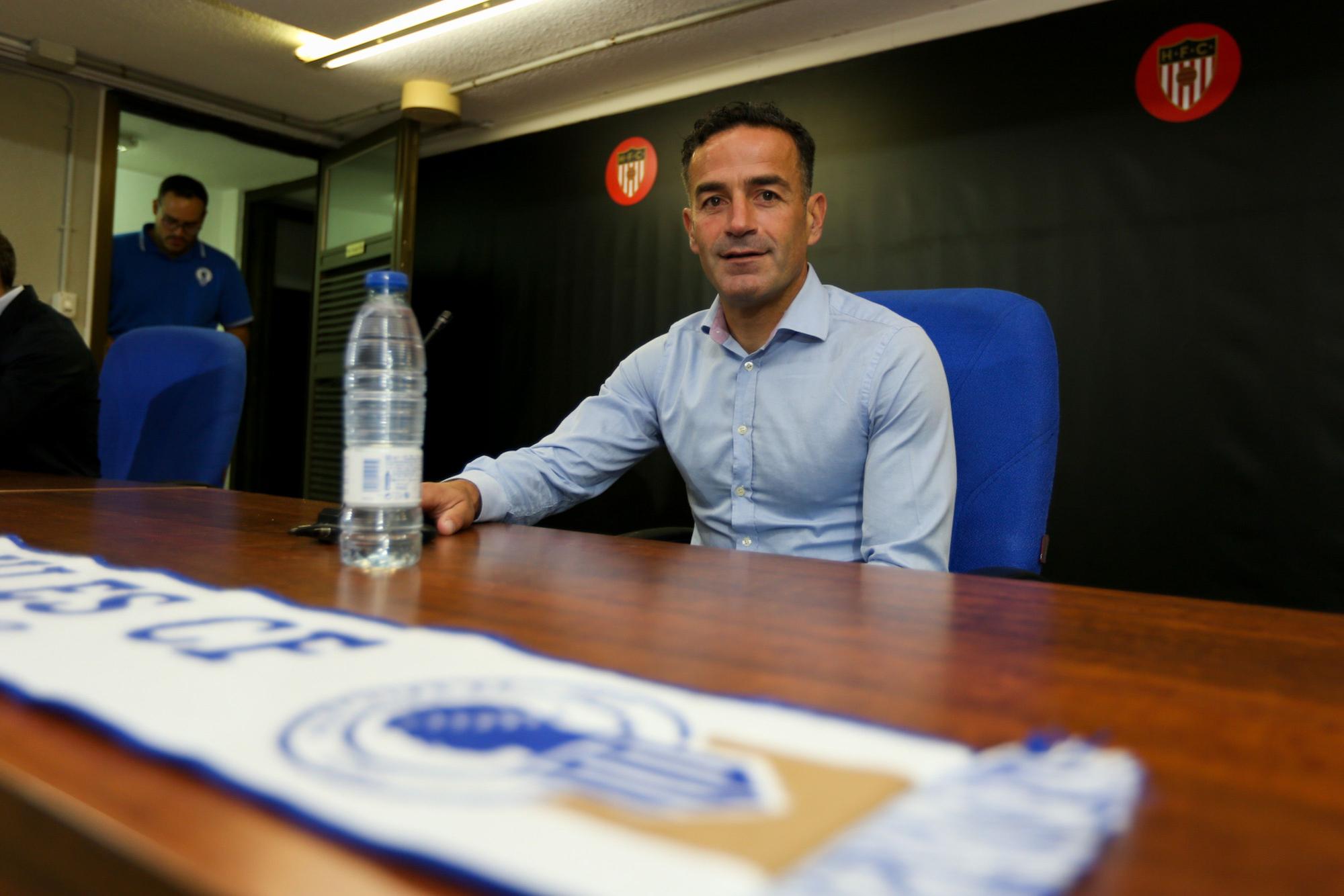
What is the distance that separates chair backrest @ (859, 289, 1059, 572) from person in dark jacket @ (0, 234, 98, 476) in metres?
2.24

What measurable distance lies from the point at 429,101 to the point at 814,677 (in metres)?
3.96

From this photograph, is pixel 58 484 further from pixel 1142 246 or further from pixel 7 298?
pixel 1142 246

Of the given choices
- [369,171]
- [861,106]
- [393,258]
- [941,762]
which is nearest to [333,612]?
[941,762]

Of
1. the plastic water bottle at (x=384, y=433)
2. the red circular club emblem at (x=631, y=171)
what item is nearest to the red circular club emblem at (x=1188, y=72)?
the red circular club emblem at (x=631, y=171)

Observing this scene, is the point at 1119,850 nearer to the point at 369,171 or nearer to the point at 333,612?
the point at 333,612

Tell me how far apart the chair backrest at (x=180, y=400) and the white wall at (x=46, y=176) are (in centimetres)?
211

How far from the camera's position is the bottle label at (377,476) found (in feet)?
2.35

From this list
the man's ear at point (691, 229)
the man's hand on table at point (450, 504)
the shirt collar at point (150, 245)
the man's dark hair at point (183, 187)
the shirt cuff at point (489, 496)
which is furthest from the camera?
the shirt collar at point (150, 245)

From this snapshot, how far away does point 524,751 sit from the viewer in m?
0.32

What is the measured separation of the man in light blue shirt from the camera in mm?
1307

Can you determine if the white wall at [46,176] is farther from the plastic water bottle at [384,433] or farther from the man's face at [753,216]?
the plastic water bottle at [384,433]

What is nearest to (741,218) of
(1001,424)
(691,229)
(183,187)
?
(691,229)

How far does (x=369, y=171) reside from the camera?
14.5 feet

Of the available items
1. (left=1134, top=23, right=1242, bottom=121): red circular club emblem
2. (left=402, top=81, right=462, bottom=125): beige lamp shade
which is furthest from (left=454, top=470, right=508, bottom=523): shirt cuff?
(left=402, top=81, right=462, bottom=125): beige lamp shade
